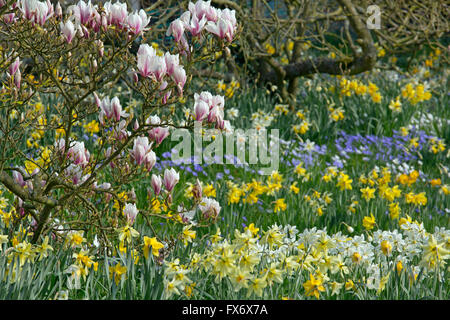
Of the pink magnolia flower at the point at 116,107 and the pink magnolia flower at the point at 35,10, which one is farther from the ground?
the pink magnolia flower at the point at 35,10

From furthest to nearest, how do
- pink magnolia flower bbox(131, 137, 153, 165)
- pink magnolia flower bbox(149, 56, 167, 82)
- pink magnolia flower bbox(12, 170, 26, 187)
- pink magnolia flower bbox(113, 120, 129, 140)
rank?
pink magnolia flower bbox(12, 170, 26, 187), pink magnolia flower bbox(113, 120, 129, 140), pink magnolia flower bbox(131, 137, 153, 165), pink magnolia flower bbox(149, 56, 167, 82)

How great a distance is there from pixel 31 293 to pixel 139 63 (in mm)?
881

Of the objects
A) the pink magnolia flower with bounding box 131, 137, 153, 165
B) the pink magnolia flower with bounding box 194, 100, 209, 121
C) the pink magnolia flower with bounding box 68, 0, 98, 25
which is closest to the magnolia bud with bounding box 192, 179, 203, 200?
the pink magnolia flower with bounding box 131, 137, 153, 165

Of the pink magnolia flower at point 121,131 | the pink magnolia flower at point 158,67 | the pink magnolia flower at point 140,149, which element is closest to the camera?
the pink magnolia flower at point 158,67

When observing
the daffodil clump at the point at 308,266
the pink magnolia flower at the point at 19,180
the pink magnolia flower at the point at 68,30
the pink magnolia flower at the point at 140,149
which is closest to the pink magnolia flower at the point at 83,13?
the pink magnolia flower at the point at 68,30

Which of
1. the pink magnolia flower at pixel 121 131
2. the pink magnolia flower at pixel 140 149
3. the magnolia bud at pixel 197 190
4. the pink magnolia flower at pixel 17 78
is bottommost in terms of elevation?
the magnolia bud at pixel 197 190

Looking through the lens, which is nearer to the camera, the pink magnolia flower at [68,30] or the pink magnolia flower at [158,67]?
the pink magnolia flower at [158,67]

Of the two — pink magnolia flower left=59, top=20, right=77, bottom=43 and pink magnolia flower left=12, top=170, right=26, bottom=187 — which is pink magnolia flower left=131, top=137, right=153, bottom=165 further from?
pink magnolia flower left=12, top=170, right=26, bottom=187

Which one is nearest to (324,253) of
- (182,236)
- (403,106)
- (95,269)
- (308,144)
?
(182,236)

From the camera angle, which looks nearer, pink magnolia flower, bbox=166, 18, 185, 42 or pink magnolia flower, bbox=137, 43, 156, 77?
pink magnolia flower, bbox=137, 43, 156, 77

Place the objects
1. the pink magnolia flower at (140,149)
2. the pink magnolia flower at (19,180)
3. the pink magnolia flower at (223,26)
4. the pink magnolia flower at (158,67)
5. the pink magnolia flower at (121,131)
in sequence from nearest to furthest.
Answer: the pink magnolia flower at (158,67) < the pink magnolia flower at (223,26) < the pink magnolia flower at (140,149) < the pink magnolia flower at (121,131) < the pink magnolia flower at (19,180)

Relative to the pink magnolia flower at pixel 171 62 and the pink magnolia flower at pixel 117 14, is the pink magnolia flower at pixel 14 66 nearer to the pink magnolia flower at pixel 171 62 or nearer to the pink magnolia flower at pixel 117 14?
the pink magnolia flower at pixel 117 14

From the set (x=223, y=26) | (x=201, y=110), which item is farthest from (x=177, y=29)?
(x=201, y=110)

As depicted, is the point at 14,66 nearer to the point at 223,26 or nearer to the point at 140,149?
the point at 140,149
